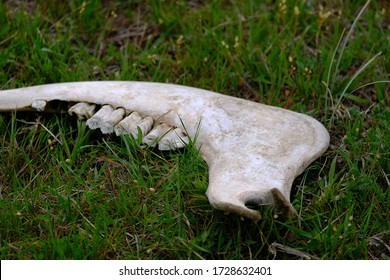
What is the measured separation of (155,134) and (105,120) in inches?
9.1

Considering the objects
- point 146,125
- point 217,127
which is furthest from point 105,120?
point 217,127

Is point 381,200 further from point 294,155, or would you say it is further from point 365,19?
point 365,19

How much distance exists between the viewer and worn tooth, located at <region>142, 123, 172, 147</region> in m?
2.76

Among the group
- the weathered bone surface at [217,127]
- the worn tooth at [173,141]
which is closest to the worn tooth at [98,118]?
the weathered bone surface at [217,127]

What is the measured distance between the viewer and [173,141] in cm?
276

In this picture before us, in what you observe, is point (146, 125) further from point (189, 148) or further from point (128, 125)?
point (189, 148)

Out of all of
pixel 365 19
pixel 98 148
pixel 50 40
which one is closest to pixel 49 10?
pixel 50 40

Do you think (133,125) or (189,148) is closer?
(189,148)

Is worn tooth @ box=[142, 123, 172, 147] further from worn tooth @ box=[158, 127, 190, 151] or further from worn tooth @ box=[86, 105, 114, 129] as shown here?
worn tooth @ box=[86, 105, 114, 129]

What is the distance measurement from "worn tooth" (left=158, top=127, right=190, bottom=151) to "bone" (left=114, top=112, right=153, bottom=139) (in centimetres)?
11

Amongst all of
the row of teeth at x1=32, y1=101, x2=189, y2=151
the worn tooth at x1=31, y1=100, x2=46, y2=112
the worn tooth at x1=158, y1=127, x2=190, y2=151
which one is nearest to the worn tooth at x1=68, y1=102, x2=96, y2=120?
the row of teeth at x1=32, y1=101, x2=189, y2=151

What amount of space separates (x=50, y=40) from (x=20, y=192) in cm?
117

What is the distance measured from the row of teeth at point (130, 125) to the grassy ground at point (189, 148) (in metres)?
0.06

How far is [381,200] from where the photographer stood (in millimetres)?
2562
